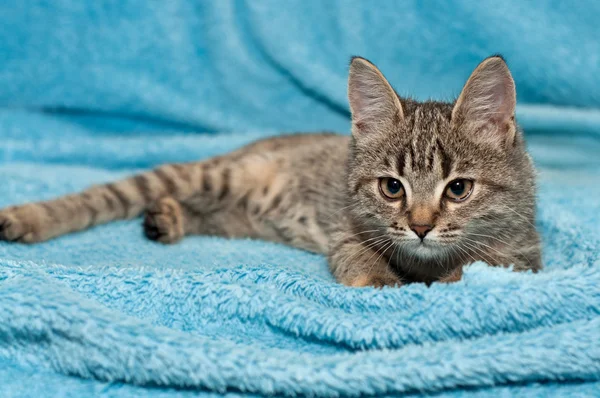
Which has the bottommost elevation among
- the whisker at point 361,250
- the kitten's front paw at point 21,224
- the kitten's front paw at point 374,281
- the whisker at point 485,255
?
the kitten's front paw at point 21,224

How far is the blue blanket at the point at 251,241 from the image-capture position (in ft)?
5.00

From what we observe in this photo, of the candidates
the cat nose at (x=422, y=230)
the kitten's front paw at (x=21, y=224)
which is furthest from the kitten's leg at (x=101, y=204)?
the cat nose at (x=422, y=230)

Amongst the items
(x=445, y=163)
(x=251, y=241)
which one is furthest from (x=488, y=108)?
(x=251, y=241)

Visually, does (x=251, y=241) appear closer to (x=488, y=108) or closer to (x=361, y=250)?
(x=361, y=250)

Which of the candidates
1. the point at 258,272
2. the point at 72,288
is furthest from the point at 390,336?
the point at 72,288

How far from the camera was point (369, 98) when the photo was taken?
2.21 metres

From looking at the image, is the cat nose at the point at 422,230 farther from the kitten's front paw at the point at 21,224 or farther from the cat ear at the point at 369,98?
the kitten's front paw at the point at 21,224

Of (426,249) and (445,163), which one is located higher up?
(445,163)

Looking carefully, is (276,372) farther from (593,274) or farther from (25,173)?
(25,173)

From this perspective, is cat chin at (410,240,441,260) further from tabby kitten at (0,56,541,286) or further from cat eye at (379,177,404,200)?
cat eye at (379,177,404,200)

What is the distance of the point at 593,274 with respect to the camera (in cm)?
Answer: 167

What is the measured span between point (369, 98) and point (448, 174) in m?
0.43

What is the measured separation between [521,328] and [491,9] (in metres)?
2.27

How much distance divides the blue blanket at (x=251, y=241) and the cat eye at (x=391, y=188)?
374 millimetres
